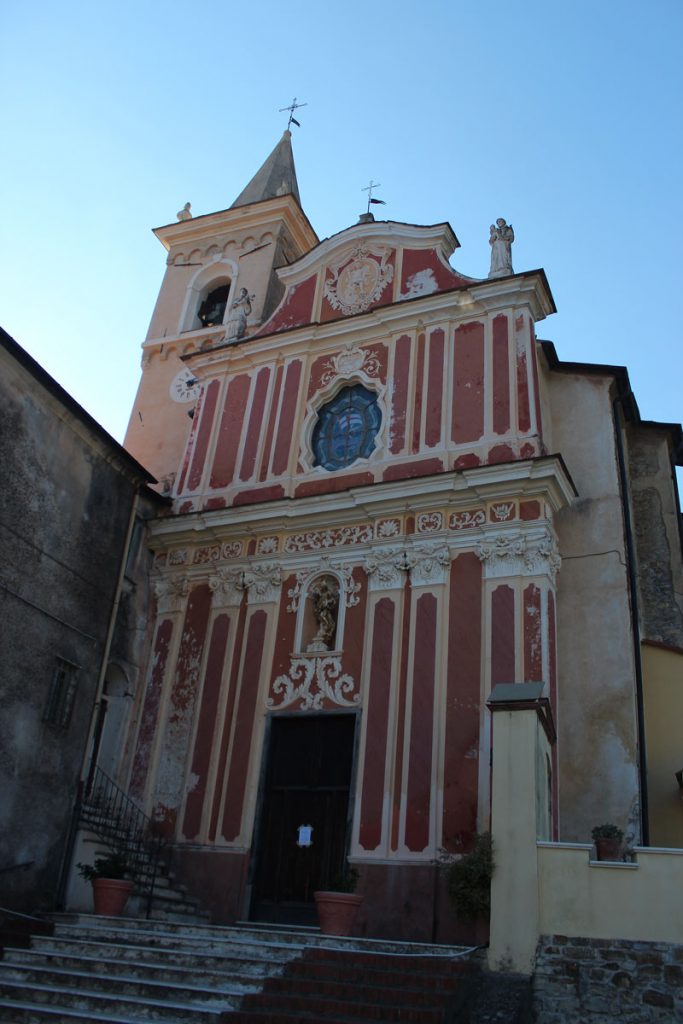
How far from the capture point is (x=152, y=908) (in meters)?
13.2

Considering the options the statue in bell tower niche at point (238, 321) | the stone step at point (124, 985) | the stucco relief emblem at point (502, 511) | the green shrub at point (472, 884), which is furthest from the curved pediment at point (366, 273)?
the stone step at point (124, 985)

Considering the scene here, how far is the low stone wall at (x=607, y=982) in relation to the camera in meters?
Result: 8.45

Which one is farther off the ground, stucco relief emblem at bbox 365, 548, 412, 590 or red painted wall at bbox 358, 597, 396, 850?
stucco relief emblem at bbox 365, 548, 412, 590

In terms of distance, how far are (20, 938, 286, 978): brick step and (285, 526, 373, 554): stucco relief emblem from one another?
23.3ft

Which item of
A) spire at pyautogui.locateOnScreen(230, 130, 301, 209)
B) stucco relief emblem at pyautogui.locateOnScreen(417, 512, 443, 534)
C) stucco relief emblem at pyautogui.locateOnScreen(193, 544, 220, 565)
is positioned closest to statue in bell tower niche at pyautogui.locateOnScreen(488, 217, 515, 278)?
stucco relief emblem at pyautogui.locateOnScreen(417, 512, 443, 534)

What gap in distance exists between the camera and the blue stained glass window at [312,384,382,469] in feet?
55.3

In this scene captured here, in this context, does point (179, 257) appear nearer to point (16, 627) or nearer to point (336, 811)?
point (16, 627)

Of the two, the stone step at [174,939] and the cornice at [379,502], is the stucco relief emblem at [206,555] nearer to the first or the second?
the cornice at [379,502]

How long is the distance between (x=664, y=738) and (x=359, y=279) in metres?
10.5

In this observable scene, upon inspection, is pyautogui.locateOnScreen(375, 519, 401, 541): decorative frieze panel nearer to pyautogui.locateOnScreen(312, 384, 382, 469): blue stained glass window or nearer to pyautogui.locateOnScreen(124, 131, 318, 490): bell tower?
pyautogui.locateOnScreen(312, 384, 382, 469): blue stained glass window

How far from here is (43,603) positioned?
13695mm

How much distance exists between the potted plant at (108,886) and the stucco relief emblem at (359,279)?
11120mm

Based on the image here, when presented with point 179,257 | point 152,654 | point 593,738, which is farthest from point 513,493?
point 179,257

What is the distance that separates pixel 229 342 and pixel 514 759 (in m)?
12.5
